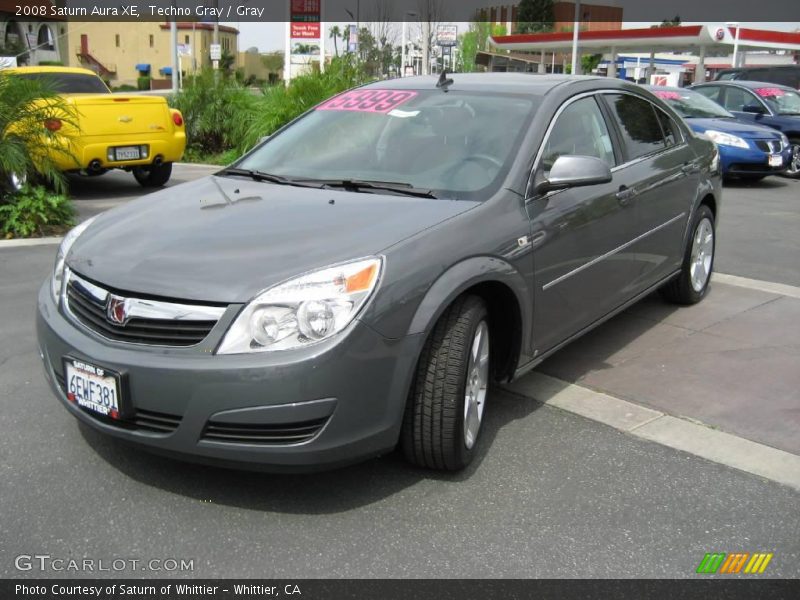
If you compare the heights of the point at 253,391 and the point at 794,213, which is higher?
the point at 253,391

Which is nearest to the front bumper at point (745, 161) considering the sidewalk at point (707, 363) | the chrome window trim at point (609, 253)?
the sidewalk at point (707, 363)

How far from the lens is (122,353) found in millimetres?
3084

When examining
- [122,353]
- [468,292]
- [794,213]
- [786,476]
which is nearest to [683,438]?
[786,476]

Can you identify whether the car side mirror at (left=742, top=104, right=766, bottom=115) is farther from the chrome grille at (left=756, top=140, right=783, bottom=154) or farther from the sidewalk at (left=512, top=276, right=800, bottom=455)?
the sidewalk at (left=512, top=276, right=800, bottom=455)

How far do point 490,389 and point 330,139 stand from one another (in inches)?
62.2

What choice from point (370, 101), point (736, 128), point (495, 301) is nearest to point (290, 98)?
point (736, 128)

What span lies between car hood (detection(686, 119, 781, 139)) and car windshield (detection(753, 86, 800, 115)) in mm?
1714

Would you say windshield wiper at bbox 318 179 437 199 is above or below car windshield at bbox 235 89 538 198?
below

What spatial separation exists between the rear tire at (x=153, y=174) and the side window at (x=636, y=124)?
7.96m

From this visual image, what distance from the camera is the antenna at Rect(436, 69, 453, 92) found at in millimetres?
4726

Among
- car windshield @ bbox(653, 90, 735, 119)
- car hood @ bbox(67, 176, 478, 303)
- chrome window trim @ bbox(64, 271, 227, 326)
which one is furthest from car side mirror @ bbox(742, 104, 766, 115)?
chrome window trim @ bbox(64, 271, 227, 326)

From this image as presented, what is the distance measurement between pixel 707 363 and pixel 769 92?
1233 cm

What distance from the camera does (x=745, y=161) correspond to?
1314 centimetres

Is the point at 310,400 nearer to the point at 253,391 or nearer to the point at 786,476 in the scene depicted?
the point at 253,391
